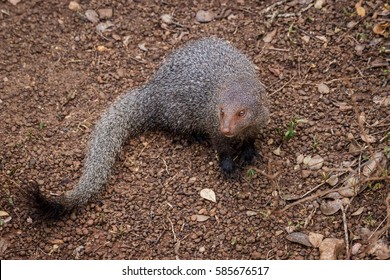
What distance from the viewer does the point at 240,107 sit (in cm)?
408

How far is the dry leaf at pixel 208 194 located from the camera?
4176mm

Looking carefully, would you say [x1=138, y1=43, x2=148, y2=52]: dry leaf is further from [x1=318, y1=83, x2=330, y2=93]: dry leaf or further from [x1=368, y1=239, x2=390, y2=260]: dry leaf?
[x1=368, y1=239, x2=390, y2=260]: dry leaf

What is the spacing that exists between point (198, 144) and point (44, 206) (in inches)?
48.6

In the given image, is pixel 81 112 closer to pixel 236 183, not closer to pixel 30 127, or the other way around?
pixel 30 127

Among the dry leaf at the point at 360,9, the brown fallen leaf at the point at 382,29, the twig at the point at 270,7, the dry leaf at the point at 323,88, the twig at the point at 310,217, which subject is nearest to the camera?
the twig at the point at 310,217

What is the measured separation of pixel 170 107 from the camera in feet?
15.2

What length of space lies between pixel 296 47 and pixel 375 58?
2.04ft

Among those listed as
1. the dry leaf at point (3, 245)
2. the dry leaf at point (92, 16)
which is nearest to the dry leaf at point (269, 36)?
the dry leaf at point (92, 16)

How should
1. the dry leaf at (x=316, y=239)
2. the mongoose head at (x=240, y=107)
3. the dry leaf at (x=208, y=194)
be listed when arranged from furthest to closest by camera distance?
1. the dry leaf at (x=208, y=194)
2. the mongoose head at (x=240, y=107)
3. the dry leaf at (x=316, y=239)

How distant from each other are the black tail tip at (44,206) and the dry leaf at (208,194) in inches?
35.2

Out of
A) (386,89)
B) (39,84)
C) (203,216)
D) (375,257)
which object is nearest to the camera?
(375,257)

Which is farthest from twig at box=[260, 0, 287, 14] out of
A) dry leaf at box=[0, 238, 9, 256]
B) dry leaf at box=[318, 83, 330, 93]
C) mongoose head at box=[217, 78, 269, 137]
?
dry leaf at box=[0, 238, 9, 256]

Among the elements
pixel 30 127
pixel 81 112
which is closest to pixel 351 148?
pixel 81 112

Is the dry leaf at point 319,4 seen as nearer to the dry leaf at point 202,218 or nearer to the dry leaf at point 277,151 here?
the dry leaf at point 277,151
